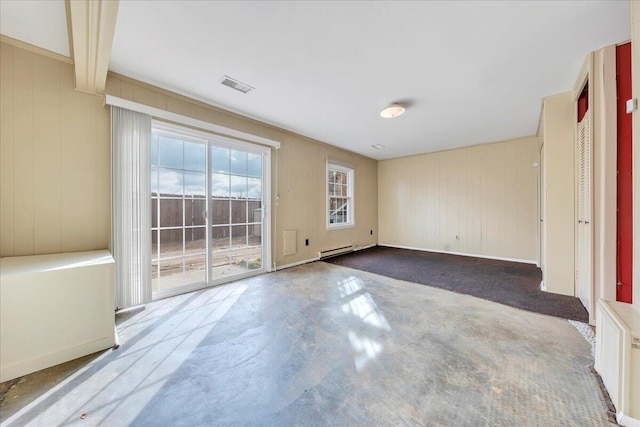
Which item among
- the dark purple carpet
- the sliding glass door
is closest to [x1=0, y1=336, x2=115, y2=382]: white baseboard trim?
the sliding glass door

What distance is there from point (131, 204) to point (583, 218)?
4.82 meters

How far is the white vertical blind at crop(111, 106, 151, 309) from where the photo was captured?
95.0 inches

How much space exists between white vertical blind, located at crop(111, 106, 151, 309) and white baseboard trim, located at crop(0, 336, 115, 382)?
76 centimetres

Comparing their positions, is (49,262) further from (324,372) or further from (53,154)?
(324,372)

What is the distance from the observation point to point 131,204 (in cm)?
249

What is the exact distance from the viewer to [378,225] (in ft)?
22.2

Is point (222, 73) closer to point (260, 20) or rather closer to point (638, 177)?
point (260, 20)

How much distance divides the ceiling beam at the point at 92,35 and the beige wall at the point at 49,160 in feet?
0.90

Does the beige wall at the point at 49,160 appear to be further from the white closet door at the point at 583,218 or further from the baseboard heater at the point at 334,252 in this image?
the white closet door at the point at 583,218

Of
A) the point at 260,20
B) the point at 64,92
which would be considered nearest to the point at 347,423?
the point at 260,20

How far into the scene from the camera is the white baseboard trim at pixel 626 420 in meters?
1.15

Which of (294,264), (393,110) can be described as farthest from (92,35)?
(294,264)

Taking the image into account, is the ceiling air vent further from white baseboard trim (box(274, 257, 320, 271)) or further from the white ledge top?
white baseboard trim (box(274, 257, 320, 271))

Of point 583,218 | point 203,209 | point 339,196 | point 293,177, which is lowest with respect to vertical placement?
point 583,218
